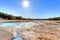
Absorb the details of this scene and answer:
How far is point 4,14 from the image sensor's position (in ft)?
266

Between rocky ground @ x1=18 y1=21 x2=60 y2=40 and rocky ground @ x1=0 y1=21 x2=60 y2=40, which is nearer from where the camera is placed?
rocky ground @ x1=0 y1=21 x2=60 y2=40

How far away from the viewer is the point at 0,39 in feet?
33.3

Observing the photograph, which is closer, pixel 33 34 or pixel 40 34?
pixel 40 34

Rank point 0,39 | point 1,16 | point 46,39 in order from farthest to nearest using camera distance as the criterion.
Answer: point 1,16 → point 46,39 → point 0,39

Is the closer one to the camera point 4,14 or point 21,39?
point 21,39

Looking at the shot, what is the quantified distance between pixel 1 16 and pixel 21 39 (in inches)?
2708

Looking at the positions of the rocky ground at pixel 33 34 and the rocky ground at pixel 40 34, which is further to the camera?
the rocky ground at pixel 40 34

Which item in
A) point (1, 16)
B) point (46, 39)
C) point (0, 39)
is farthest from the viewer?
point (1, 16)

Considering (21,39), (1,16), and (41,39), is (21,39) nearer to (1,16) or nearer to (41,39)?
(41,39)

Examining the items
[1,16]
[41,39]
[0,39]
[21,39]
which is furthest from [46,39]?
[1,16]

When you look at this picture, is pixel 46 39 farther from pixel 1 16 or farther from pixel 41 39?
pixel 1 16

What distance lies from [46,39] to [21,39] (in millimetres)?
2610

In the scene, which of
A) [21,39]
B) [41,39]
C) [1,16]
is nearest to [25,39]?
[21,39]

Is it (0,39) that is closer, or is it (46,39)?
(0,39)
